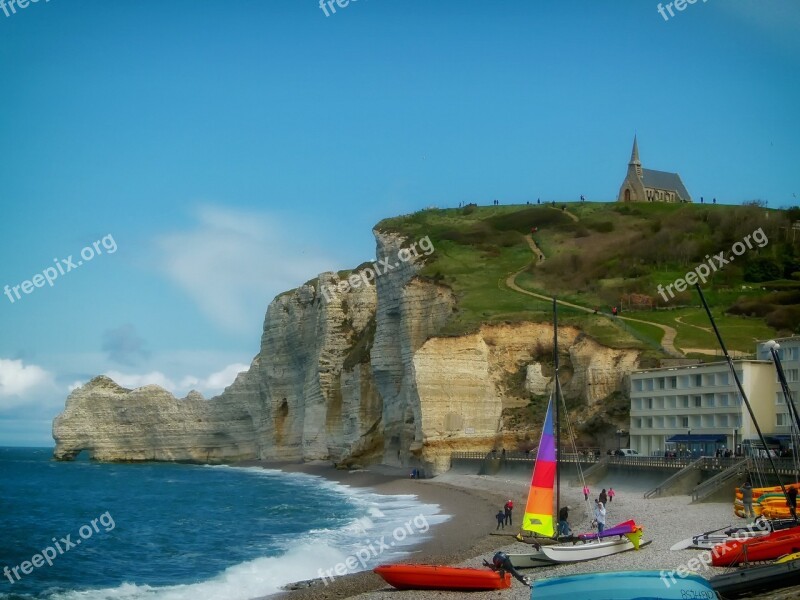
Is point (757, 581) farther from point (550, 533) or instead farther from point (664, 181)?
point (664, 181)

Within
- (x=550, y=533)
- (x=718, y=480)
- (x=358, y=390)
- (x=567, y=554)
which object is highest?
(x=358, y=390)

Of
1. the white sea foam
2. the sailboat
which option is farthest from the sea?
the sailboat

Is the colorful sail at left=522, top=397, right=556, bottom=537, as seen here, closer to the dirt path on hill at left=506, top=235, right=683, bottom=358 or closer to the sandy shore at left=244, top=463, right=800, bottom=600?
the sandy shore at left=244, top=463, right=800, bottom=600

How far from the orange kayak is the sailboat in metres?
1.67

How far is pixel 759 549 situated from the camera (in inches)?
940

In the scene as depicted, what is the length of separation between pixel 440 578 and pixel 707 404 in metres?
34.8

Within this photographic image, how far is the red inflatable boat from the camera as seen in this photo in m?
23.6

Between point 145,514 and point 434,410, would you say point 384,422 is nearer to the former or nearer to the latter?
point 434,410

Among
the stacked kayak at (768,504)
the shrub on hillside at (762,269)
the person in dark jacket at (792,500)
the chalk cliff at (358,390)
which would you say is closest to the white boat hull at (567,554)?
the person in dark jacket at (792,500)

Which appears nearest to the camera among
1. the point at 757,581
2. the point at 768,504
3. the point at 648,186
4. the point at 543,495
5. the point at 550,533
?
the point at 757,581

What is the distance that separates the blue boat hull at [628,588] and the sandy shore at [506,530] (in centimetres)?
378

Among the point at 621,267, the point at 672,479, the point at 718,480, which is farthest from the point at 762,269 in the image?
the point at 718,480

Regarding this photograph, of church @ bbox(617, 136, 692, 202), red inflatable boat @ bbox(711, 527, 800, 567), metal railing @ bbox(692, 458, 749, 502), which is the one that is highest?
church @ bbox(617, 136, 692, 202)

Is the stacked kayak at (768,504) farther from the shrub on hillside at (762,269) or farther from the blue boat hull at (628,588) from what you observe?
the shrub on hillside at (762,269)
